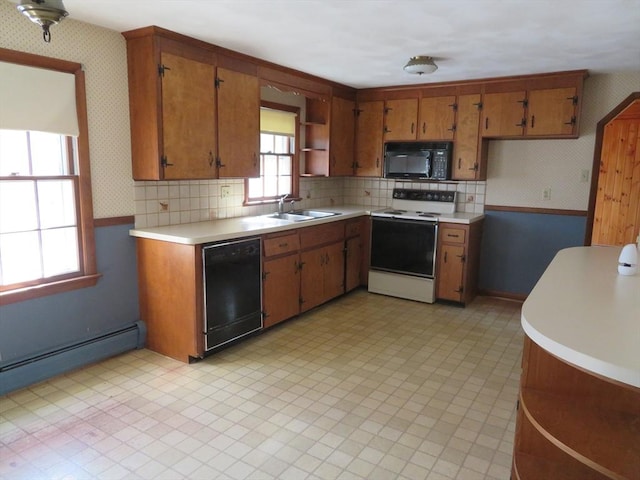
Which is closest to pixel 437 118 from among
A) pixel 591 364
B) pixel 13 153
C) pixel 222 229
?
pixel 222 229

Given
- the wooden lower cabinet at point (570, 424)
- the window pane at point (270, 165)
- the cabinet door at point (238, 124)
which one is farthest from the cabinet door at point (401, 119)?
the wooden lower cabinet at point (570, 424)

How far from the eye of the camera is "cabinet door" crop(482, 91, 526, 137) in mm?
4203

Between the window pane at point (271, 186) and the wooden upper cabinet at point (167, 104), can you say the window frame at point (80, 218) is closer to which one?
the wooden upper cabinet at point (167, 104)

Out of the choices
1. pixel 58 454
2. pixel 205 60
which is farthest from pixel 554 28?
pixel 58 454

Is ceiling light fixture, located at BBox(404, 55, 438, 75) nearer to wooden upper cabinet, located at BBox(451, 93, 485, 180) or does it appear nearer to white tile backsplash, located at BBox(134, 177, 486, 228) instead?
wooden upper cabinet, located at BBox(451, 93, 485, 180)

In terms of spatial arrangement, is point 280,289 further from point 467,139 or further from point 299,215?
point 467,139

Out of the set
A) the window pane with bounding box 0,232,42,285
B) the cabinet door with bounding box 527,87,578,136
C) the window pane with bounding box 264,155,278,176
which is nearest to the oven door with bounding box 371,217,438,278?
the window pane with bounding box 264,155,278,176

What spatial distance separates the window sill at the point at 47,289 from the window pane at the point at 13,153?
0.68 meters

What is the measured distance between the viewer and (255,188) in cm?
432

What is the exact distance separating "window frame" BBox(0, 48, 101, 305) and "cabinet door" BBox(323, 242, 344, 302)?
6.57 ft

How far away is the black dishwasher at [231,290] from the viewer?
3074mm

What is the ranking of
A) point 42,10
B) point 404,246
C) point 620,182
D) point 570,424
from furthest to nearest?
point 620,182 < point 404,246 < point 42,10 < point 570,424

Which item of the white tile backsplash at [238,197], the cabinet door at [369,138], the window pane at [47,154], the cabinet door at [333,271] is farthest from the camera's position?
the cabinet door at [369,138]

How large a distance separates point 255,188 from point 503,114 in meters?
2.44
